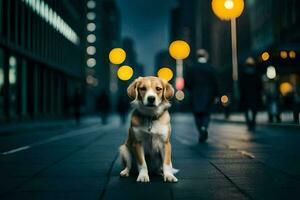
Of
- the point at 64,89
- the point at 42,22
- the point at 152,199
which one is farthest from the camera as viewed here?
the point at 64,89

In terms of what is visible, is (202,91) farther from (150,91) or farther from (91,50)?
(91,50)

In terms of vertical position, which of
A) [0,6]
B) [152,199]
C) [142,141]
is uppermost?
[0,6]

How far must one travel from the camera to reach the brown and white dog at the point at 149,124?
5461 mm

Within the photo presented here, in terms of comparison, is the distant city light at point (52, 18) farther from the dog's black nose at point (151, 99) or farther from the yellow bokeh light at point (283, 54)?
the dog's black nose at point (151, 99)

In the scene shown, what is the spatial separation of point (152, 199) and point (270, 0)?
172 feet

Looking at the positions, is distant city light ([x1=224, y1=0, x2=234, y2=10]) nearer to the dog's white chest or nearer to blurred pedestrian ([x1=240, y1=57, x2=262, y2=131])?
blurred pedestrian ([x1=240, y1=57, x2=262, y2=131])

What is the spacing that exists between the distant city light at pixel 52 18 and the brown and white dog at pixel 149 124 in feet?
97.4

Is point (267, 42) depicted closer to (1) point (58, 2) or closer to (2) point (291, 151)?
(1) point (58, 2)

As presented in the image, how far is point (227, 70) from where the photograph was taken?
76.2 meters

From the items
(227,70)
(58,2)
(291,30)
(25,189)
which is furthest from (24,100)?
(227,70)

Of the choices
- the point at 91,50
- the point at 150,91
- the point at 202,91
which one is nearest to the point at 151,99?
the point at 150,91

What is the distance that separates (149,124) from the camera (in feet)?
→ 18.1

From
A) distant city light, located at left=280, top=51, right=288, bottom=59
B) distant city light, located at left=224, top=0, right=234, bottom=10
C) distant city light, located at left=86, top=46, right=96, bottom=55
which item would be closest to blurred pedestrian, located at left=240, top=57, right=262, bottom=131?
distant city light, located at left=224, top=0, right=234, bottom=10

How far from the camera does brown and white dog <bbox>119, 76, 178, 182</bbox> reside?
5.46 metres
